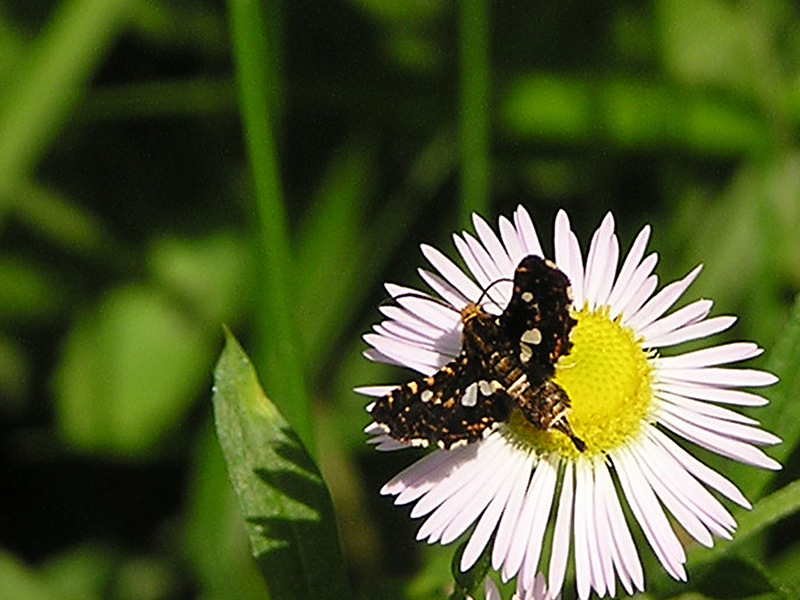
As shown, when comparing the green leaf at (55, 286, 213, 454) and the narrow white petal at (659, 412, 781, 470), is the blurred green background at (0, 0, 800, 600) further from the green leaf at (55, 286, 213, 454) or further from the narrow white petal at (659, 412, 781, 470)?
the narrow white petal at (659, 412, 781, 470)

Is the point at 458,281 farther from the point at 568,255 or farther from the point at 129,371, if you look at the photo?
the point at 129,371

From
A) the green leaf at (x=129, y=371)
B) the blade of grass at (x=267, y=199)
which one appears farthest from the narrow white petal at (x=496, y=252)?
the green leaf at (x=129, y=371)

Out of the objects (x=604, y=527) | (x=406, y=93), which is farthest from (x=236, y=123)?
(x=604, y=527)

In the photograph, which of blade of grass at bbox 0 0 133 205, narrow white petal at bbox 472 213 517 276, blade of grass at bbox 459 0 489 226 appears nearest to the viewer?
narrow white petal at bbox 472 213 517 276

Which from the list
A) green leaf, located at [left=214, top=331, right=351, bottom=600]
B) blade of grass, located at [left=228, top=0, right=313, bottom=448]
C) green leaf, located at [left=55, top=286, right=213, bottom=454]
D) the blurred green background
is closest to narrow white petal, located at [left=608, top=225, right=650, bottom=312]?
green leaf, located at [left=214, top=331, right=351, bottom=600]

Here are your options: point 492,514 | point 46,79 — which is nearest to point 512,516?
point 492,514

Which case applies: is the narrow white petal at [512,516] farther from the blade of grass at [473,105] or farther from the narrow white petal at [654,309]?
the blade of grass at [473,105]
